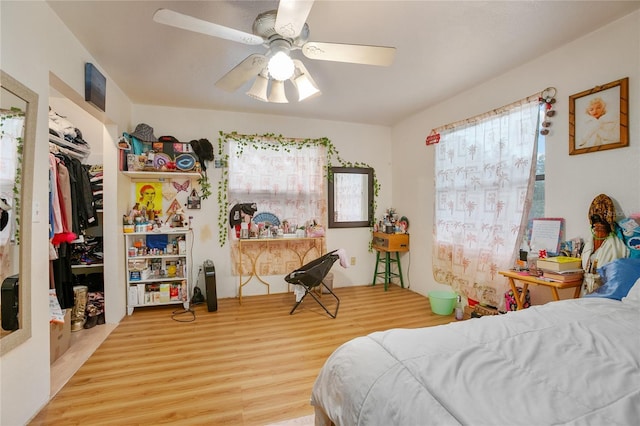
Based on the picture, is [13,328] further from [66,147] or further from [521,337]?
[521,337]

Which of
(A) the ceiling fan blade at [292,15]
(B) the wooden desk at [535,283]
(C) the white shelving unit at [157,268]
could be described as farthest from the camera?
(C) the white shelving unit at [157,268]

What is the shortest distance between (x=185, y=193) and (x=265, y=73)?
7.39 ft

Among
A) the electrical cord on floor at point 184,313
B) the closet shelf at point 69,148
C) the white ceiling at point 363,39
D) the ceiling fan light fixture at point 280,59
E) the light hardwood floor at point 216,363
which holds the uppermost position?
the white ceiling at point 363,39

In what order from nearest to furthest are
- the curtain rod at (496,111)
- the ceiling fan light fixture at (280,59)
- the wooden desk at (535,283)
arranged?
the ceiling fan light fixture at (280,59) < the wooden desk at (535,283) < the curtain rod at (496,111)

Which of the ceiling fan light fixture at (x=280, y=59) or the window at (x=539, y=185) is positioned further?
the window at (x=539, y=185)

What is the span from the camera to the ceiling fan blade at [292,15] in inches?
56.7

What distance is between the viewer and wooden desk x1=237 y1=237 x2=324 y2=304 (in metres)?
4.02

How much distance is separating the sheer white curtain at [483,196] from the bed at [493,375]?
1.46 meters

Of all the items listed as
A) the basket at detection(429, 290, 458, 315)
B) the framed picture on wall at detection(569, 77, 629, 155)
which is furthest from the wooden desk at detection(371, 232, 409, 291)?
the framed picture on wall at detection(569, 77, 629, 155)

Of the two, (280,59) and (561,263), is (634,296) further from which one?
(280,59)

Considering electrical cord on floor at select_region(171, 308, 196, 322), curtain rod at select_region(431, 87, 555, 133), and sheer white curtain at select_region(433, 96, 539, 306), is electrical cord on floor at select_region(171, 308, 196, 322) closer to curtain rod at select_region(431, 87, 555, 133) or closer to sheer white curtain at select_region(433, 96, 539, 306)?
sheer white curtain at select_region(433, 96, 539, 306)

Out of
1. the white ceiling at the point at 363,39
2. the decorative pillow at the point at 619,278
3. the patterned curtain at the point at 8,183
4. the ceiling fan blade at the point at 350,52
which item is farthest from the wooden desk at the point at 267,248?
the decorative pillow at the point at 619,278

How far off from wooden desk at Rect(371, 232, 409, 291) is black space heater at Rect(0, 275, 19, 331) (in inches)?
149

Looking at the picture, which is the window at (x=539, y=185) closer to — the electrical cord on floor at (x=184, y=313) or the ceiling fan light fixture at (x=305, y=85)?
the ceiling fan light fixture at (x=305, y=85)
